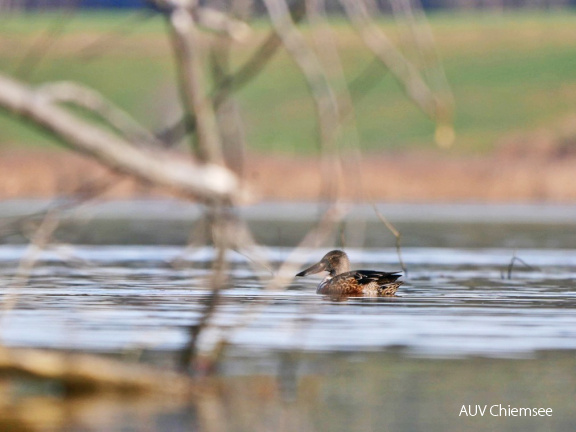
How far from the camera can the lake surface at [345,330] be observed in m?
9.05

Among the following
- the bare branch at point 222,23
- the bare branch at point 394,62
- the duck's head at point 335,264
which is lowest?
the bare branch at point 394,62

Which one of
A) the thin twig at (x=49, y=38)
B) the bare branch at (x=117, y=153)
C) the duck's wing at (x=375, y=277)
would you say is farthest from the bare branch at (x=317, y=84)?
the duck's wing at (x=375, y=277)

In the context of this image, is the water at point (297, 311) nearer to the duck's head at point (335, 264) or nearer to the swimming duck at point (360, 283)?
the swimming duck at point (360, 283)

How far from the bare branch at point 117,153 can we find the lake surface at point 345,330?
31.8 inches

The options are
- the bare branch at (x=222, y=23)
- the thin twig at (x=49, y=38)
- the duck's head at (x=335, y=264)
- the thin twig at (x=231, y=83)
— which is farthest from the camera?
the duck's head at (x=335, y=264)

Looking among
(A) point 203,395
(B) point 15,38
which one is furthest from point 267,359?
(B) point 15,38

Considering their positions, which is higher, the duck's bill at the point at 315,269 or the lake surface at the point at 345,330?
the duck's bill at the point at 315,269

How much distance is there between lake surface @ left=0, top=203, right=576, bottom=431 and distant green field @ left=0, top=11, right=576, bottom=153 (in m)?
29.8

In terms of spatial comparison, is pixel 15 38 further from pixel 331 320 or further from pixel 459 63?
pixel 331 320

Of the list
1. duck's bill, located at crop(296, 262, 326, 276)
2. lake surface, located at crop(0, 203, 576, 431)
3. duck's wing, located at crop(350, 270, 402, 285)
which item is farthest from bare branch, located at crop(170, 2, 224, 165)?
duck's bill, located at crop(296, 262, 326, 276)

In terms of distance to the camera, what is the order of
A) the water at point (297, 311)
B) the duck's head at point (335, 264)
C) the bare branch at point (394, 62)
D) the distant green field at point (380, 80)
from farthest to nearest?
the distant green field at point (380, 80)
the duck's head at point (335, 264)
the water at point (297, 311)
the bare branch at point (394, 62)

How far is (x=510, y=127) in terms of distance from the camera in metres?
52.0

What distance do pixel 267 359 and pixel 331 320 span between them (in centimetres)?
269

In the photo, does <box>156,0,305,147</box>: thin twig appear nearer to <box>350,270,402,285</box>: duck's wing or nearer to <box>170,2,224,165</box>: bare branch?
<box>170,2,224,165</box>: bare branch
